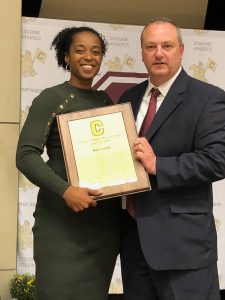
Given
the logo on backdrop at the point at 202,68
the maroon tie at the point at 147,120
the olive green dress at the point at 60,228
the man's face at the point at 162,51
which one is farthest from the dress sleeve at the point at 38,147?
the logo on backdrop at the point at 202,68

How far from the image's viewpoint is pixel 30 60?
3.48m

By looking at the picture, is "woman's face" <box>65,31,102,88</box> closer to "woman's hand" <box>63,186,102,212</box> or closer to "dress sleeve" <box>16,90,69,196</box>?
"dress sleeve" <box>16,90,69,196</box>

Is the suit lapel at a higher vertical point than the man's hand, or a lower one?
higher

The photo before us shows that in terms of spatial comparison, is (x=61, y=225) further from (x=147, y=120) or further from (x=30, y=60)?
(x=30, y=60)

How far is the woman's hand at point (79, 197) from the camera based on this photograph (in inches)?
71.7

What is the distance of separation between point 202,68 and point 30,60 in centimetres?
122

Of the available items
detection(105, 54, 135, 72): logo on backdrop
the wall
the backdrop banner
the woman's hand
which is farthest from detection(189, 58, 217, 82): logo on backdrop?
the woman's hand

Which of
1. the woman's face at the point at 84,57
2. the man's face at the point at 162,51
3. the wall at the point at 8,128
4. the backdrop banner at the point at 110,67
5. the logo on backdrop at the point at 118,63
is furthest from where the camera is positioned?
the logo on backdrop at the point at 118,63

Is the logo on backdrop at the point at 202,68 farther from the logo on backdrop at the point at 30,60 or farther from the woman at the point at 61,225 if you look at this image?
the woman at the point at 61,225

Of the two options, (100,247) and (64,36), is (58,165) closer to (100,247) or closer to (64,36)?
(100,247)

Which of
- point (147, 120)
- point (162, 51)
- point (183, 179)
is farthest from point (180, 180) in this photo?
point (162, 51)

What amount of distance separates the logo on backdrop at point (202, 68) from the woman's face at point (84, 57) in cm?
176

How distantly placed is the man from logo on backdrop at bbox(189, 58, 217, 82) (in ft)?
6.03

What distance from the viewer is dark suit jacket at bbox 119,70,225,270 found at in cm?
183
